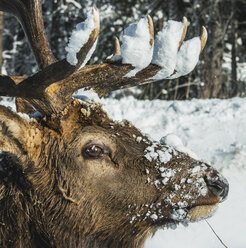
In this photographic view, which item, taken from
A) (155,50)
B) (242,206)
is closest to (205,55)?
(242,206)

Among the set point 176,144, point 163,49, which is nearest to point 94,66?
point 163,49

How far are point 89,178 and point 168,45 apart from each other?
1.20m

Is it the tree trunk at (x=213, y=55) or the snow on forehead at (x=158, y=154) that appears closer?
the snow on forehead at (x=158, y=154)

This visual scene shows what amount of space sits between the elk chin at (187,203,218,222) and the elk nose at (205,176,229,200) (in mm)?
126

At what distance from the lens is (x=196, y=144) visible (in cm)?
649

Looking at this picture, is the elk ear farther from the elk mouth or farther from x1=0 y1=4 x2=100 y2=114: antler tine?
the elk mouth

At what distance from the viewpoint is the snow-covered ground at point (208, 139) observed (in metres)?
4.83

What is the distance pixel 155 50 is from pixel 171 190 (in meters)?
1.10

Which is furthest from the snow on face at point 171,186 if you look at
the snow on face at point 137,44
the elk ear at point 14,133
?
the elk ear at point 14,133

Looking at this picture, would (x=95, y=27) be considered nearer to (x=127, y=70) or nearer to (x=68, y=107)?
(x=127, y=70)

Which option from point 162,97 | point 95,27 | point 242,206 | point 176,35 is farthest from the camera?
point 162,97

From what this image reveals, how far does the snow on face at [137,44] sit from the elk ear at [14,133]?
90 centimetres

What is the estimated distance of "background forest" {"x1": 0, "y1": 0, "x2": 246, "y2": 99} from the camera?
12.5m

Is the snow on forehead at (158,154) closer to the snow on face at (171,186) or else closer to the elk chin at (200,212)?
the snow on face at (171,186)
